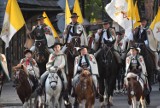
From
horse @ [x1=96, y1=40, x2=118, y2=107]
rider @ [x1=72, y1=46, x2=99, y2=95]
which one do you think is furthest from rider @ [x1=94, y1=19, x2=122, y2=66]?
rider @ [x1=72, y1=46, x2=99, y2=95]

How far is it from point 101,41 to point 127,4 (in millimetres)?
2110

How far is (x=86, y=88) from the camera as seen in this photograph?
1866cm

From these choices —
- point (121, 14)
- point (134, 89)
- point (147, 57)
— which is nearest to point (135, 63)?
point (134, 89)

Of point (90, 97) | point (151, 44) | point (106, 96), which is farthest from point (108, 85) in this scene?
point (90, 97)

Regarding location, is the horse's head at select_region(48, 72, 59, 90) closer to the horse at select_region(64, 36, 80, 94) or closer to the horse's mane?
the horse's mane

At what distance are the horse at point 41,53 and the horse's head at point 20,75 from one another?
3102 mm

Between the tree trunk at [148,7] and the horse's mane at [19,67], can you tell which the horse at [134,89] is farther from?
the tree trunk at [148,7]

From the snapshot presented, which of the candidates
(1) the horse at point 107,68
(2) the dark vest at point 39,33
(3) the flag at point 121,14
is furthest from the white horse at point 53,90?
(3) the flag at point 121,14

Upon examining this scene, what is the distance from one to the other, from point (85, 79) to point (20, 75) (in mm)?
2136

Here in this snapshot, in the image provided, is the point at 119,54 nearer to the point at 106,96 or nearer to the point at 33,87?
the point at 106,96

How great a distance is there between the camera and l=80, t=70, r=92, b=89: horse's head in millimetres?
18594

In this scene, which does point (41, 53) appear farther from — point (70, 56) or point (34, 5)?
point (34, 5)

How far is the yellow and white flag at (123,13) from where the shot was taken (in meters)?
23.2

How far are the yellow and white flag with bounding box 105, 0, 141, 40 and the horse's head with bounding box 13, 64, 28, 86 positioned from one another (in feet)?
16.9
